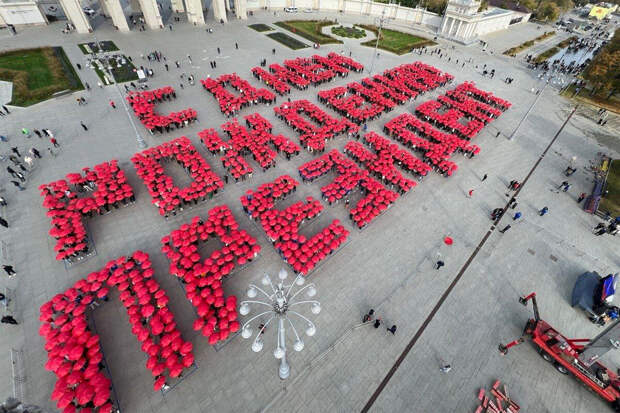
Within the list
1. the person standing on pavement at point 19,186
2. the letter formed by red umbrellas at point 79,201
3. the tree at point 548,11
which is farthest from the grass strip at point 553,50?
the person standing on pavement at point 19,186

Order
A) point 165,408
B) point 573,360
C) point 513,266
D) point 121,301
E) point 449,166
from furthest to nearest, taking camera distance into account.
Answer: point 449,166 → point 513,266 → point 121,301 → point 573,360 → point 165,408

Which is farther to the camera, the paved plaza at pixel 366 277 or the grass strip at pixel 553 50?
the grass strip at pixel 553 50

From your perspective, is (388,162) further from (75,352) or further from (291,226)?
(75,352)

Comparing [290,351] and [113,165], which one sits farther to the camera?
[113,165]

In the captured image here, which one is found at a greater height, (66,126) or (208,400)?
(66,126)

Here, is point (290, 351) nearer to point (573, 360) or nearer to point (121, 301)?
point (121, 301)

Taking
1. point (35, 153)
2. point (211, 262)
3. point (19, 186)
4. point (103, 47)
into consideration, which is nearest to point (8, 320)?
point (211, 262)

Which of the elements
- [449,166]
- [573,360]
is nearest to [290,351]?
[573,360]

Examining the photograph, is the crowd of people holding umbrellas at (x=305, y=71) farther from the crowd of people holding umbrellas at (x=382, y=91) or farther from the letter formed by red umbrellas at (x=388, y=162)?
the letter formed by red umbrellas at (x=388, y=162)
